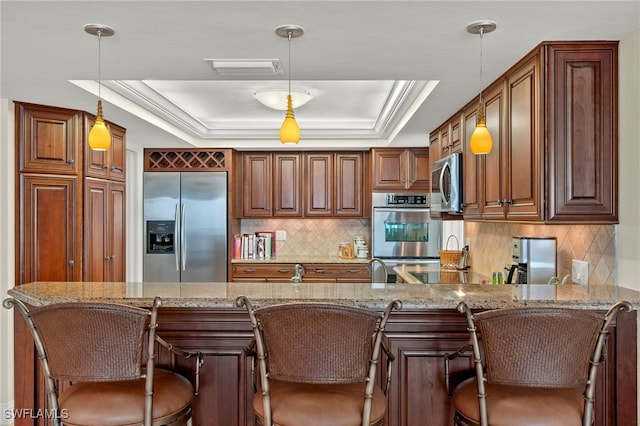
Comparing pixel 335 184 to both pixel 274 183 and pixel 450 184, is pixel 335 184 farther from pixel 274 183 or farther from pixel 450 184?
pixel 450 184

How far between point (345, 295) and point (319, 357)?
0.47 metres

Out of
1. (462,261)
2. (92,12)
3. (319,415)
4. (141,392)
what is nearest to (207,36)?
(92,12)

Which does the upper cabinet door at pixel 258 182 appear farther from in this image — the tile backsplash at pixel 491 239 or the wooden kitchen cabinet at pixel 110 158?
the wooden kitchen cabinet at pixel 110 158

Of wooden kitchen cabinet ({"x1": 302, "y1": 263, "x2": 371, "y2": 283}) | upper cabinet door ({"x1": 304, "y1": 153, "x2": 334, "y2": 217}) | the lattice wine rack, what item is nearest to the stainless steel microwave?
wooden kitchen cabinet ({"x1": 302, "y1": 263, "x2": 371, "y2": 283})

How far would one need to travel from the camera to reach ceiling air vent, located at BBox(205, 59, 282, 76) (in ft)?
7.70

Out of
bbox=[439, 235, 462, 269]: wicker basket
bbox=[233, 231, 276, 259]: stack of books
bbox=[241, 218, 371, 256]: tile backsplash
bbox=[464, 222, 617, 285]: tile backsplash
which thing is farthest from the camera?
bbox=[241, 218, 371, 256]: tile backsplash

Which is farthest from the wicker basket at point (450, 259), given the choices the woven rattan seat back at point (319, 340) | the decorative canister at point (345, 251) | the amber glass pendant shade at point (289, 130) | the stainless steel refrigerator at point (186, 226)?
the woven rattan seat back at point (319, 340)

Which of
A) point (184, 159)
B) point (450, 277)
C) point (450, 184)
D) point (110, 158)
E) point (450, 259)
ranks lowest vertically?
point (450, 277)

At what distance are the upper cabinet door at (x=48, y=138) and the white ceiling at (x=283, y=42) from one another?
0.14 m

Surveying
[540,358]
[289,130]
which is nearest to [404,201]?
[289,130]

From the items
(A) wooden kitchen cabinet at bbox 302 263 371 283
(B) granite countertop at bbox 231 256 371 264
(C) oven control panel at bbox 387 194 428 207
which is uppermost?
(C) oven control panel at bbox 387 194 428 207

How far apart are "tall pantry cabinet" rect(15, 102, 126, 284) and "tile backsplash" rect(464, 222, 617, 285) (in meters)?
3.10

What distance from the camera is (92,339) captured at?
150cm

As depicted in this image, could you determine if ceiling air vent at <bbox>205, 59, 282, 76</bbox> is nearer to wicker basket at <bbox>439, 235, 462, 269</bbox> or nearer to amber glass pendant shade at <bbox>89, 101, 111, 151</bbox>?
amber glass pendant shade at <bbox>89, 101, 111, 151</bbox>
